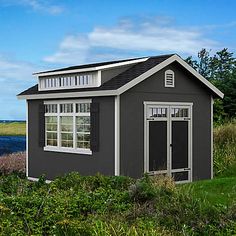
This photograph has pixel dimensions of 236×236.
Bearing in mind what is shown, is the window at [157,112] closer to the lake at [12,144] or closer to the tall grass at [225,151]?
the tall grass at [225,151]

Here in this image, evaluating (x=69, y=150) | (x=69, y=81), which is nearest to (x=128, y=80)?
(x=69, y=81)

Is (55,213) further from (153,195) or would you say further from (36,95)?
(36,95)

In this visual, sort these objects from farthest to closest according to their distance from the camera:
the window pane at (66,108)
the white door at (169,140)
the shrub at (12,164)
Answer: the shrub at (12,164) < the window pane at (66,108) < the white door at (169,140)

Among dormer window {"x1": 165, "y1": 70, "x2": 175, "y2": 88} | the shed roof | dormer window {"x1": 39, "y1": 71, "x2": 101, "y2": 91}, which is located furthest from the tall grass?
dormer window {"x1": 39, "y1": 71, "x2": 101, "y2": 91}

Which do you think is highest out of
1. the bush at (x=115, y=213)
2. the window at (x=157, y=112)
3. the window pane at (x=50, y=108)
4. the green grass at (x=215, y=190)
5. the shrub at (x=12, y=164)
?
the window pane at (x=50, y=108)

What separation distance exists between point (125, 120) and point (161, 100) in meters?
1.50

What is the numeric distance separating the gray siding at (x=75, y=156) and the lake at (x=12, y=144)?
31.9ft

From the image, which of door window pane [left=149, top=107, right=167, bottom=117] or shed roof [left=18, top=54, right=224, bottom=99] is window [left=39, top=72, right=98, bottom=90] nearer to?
shed roof [left=18, top=54, right=224, bottom=99]

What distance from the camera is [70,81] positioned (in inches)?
614

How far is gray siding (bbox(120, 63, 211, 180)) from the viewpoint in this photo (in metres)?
13.9

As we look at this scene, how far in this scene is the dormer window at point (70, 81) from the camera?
1468 cm

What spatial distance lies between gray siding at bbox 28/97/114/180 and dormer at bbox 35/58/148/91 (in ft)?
2.10

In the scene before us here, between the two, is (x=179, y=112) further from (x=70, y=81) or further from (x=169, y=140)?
(x=70, y=81)

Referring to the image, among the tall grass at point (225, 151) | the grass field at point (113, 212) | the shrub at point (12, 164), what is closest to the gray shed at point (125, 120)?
the tall grass at point (225, 151)
